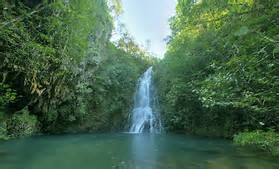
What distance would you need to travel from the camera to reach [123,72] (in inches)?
600

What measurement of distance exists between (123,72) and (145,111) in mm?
3318

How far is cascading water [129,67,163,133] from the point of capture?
46.2 feet

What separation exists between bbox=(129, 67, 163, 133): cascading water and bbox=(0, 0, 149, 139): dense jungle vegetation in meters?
0.74

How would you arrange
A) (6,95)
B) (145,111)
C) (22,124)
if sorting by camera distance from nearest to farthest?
(6,95) < (22,124) < (145,111)

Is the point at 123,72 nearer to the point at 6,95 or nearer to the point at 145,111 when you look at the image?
the point at 145,111

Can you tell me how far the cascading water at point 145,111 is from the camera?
1408cm

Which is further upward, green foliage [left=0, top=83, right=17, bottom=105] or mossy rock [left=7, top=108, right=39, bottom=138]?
green foliage [left=0, top=83, right=17, bottom=105]

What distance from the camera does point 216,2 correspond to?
2.78 metres

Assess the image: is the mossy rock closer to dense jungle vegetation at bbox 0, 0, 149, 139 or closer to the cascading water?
dense jungle vegetation at bbox 0, 0, 149, 139

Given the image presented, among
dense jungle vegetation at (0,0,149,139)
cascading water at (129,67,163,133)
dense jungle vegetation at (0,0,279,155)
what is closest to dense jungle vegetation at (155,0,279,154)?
dense jungle vegetation at (0,0,279,155)

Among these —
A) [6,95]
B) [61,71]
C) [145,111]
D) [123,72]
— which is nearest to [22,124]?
[61,71]

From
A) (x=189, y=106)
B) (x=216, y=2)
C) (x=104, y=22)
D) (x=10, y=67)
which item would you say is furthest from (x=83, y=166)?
(x=104, y=22)

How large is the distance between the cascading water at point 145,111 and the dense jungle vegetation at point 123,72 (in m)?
0.70

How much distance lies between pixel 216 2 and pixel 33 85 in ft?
23.1
